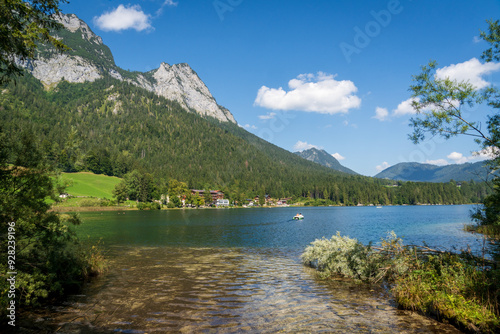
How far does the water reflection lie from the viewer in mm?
11008

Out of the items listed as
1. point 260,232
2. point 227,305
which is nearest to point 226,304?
point 227,305

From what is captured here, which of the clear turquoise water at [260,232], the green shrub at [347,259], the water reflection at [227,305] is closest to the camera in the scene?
the water reflection at [227,305]

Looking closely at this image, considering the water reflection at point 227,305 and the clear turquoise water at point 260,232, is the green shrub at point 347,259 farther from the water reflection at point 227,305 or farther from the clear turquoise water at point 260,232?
the clear turquoise water at point 260,232

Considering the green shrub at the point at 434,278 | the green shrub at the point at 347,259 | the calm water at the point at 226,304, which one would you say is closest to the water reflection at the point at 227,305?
the calm water at the point at 226,304

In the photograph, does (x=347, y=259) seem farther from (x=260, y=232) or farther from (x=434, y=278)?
(x=260, y=232)

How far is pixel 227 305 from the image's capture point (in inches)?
538

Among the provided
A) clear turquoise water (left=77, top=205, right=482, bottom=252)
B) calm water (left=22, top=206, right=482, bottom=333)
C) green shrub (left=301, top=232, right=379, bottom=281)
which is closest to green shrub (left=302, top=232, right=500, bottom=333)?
green shrub (left=301, top=232, right=379, bottom=281)

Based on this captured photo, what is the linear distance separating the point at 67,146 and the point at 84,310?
24.8ft

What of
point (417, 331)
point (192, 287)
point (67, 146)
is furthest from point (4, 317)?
point (417, 331)

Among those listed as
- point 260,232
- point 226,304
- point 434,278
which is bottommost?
point 260,232

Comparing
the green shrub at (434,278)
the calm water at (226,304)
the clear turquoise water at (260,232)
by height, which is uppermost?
the green shrub at (434,278)

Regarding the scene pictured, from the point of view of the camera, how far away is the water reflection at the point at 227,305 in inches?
433

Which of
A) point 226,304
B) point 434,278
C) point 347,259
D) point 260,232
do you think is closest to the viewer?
point 434,278

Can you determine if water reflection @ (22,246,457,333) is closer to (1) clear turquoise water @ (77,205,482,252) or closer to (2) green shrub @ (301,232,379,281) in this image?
(2) green shrub @ (301,232,379,281)
